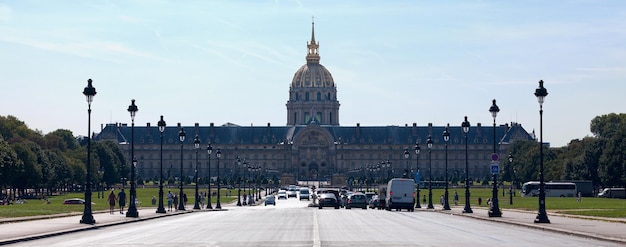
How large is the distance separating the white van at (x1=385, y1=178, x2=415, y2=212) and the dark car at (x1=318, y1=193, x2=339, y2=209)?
362 inches

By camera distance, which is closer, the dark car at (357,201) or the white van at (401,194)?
the white van at (401,194)

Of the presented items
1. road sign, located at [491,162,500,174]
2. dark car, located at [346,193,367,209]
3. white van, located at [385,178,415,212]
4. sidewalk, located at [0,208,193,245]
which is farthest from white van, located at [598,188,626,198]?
sidewalk, located at [0,208,193,245]

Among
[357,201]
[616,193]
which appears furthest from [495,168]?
[616,193]

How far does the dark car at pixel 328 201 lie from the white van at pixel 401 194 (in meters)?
9.19

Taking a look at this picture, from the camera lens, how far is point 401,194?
77.2 meters

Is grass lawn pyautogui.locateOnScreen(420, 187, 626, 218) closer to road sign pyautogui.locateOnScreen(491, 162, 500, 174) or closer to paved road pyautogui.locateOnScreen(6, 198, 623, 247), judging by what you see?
road sign pyautogui.locateOnScreen(491, 162, 500, 174)

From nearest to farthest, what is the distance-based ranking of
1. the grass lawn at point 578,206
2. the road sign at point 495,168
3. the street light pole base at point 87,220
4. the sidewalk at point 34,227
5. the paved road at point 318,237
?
1. the paved road at point 318,237
2. the sidewalk at point 34,227
3. the street light pole base at point 87,220
4. the road sign at point 495,168
5. the grass lawn at point 578,206

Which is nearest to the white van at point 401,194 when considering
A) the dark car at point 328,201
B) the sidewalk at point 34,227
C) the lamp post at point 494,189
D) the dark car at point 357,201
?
the dark car at point 328,201

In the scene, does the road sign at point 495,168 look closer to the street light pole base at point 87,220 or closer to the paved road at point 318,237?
the paved road at point 318,237

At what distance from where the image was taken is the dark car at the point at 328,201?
85919 millimetres

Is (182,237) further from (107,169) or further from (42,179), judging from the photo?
(107,169)

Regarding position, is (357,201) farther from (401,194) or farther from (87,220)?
(87,220)

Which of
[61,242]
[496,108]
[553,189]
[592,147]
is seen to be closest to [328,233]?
[61,242]

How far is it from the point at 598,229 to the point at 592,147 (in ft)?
343
